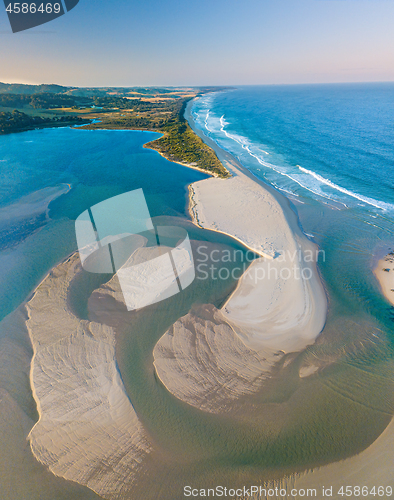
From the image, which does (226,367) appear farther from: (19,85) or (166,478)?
(19,85)

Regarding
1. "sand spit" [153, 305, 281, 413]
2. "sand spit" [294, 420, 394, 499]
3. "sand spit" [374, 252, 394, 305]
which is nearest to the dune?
"sand spit" [153, 305, 281, 413]

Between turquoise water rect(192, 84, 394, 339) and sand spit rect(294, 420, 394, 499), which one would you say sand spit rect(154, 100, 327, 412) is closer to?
turquoise water rect(192, 84, 394, 339)

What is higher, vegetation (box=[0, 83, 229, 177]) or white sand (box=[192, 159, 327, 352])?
vegetation (box=[0, 83, 229, 177])

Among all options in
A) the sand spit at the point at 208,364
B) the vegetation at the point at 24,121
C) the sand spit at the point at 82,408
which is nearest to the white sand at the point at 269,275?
the sand spit at the point at 208,364

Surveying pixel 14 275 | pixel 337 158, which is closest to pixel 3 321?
pixel 14 275

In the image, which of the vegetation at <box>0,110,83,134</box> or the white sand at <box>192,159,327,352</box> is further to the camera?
the vegetation at <box>0,110,83,134</box>

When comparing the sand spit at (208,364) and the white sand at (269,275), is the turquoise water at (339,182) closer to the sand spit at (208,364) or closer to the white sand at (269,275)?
the white sand at (269,275)
